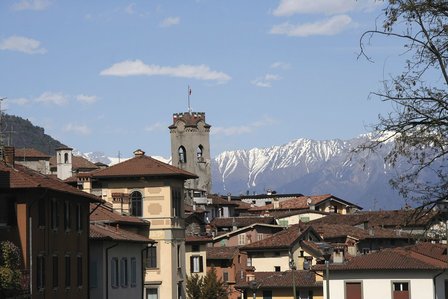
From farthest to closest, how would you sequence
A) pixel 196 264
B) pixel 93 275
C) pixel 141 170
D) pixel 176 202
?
1. pixel 196 264
2. pixel 176 202
3. pixel 141 170
4. pixel 93 275

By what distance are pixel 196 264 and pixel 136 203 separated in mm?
19480

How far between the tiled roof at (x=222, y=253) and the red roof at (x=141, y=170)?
93.6 feet

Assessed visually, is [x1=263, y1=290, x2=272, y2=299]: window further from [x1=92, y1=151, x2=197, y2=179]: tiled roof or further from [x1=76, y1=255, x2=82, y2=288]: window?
[x1=76, y1=255, x2=82, y2=288]: window

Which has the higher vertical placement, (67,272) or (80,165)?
(80,165)

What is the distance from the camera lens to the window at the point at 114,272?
65.6 meters

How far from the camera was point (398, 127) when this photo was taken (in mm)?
22938

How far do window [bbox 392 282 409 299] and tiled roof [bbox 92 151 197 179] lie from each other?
16.7m

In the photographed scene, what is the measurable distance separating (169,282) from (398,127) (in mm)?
59430

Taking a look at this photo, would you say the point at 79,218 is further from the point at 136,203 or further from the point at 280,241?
the point at 280,241

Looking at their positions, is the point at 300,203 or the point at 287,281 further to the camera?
the point at 300,203

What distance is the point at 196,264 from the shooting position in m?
100

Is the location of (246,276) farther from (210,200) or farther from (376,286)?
(210,200)

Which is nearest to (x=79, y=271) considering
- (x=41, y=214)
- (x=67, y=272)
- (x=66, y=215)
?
(x=67, y=272)

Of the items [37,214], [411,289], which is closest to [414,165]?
[37,214]
